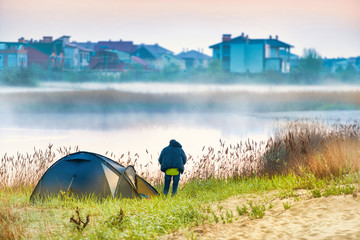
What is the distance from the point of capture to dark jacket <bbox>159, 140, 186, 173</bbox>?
1491cm

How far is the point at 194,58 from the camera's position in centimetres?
12181

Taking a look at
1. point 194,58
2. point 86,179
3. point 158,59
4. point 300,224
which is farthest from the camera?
point 194,58

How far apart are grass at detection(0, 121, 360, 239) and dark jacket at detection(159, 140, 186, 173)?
84 cm

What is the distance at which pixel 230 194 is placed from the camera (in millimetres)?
13242

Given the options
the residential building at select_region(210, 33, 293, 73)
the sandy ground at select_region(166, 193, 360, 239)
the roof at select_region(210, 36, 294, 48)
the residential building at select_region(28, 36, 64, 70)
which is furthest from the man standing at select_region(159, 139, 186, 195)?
the roof at select_region(210, 36, 294, 48)

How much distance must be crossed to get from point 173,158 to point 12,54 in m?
83.2

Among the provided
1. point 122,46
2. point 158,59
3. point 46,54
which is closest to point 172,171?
point 46,54

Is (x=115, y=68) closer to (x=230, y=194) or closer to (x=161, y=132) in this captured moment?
(x=161, y=132)

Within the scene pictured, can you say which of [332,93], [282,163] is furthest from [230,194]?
[332,93]

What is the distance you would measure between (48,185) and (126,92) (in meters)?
65.7

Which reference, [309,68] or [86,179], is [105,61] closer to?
[309,68]

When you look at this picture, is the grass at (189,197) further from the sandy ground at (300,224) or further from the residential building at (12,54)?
the residential building at (12,54)

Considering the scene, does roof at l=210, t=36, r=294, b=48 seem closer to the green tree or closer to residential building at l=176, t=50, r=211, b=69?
the green tree

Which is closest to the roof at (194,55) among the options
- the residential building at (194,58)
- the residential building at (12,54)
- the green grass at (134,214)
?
the residential building at (194,58)
